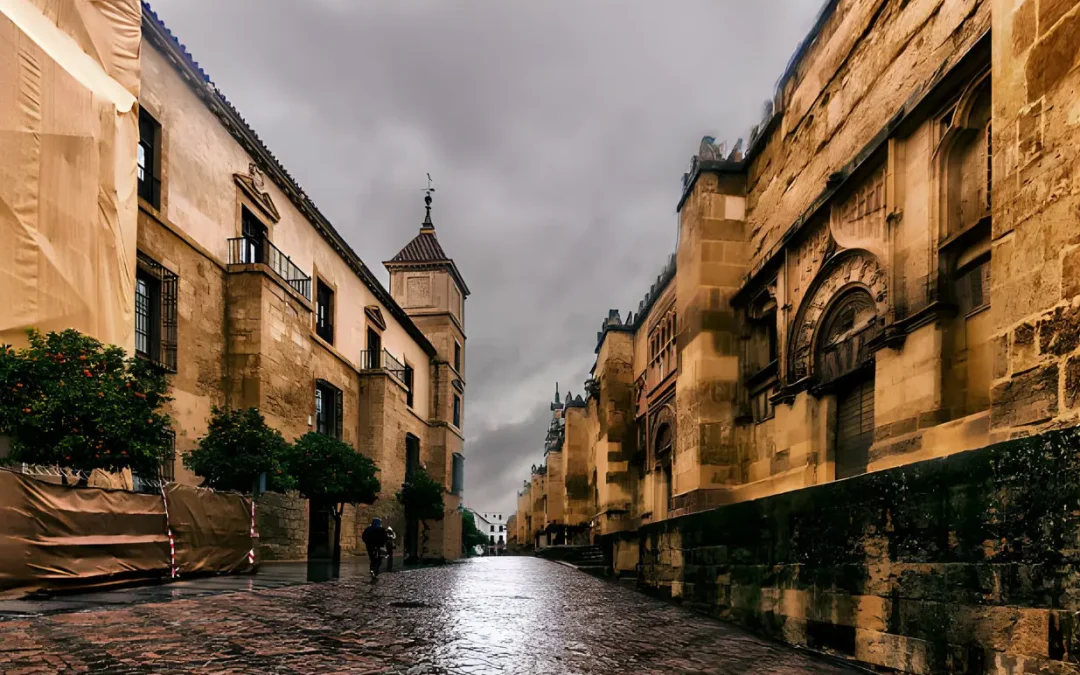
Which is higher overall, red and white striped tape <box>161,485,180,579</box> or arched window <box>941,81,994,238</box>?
arched window <box>941,81,994,238</box>

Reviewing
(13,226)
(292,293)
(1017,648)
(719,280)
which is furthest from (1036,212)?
(292,293)

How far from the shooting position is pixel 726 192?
13.7 meters

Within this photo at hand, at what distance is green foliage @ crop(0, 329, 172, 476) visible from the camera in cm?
1006

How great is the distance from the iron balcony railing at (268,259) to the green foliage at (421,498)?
11.5 meters

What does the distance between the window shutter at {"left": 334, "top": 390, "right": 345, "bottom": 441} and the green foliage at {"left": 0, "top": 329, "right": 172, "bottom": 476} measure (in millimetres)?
16546

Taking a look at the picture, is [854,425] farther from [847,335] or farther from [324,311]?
[324,311]

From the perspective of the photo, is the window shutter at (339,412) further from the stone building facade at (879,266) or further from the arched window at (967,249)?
the arched window at (967,249)

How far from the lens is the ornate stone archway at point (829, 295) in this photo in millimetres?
8930

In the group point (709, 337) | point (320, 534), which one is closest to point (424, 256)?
point (320, 534)

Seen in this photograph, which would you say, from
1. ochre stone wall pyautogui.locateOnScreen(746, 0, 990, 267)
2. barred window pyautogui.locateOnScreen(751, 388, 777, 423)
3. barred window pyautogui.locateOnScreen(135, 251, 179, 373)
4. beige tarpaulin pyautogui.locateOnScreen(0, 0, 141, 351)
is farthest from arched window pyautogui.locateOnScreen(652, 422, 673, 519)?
beige tarpaulin pyautogui.locateOnScreen(0, 0, 141, 351)

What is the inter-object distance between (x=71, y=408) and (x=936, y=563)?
10.4 meters

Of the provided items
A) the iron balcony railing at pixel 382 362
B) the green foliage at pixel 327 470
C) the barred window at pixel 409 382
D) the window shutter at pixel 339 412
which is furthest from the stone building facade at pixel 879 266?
the barred window at pixel 409 382

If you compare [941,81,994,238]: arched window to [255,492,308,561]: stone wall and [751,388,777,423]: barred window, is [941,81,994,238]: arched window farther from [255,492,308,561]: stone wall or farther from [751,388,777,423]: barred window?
[255,492,308,561]: stone wall

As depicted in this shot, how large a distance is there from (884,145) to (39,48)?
44.4 ft
